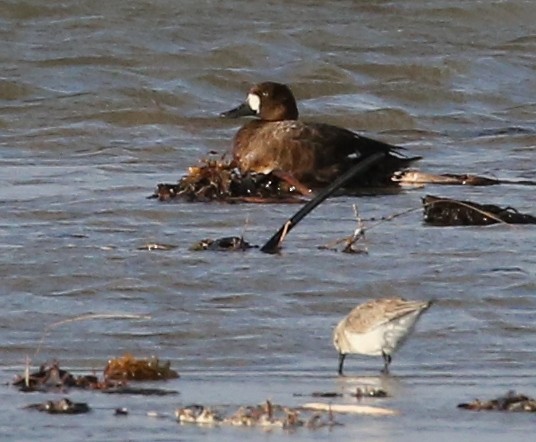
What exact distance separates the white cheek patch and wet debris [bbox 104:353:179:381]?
6307 mm

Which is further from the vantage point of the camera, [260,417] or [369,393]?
[369,393]

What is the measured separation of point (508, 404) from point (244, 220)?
4096 millimetres

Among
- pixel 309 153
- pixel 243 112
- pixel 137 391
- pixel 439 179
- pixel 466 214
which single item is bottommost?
pixel 137 391

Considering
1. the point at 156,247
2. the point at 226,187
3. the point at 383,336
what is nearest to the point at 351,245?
the point at 156,247

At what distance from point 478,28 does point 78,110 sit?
20.1 feet

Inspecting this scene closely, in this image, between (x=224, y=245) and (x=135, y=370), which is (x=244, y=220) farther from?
(x=135, y=370)

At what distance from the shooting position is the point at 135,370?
559 cm

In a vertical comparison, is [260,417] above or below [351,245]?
below

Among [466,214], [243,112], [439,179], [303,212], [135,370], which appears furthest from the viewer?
[243,112]

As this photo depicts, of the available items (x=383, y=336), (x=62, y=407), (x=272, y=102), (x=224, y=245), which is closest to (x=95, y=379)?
(x=62, y=407)

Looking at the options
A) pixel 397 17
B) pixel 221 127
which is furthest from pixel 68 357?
pixel 397 17

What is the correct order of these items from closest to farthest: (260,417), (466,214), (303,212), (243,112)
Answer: (260,417) → (303,212) → (466,214) → (243,112)

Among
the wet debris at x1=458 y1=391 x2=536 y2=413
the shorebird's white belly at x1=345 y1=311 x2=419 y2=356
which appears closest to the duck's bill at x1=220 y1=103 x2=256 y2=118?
the shorebird's white belly at x1=345 y1=311 x2=419 y2=356

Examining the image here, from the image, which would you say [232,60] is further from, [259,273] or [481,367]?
[481,367]
